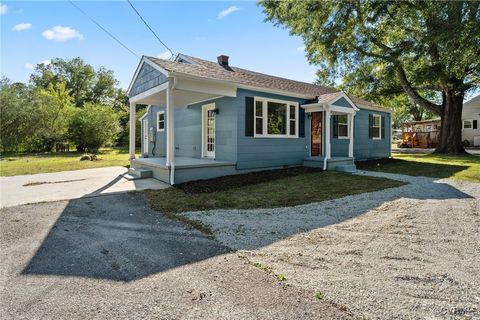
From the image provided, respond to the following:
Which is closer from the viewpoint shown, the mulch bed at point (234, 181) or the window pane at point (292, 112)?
the mulch bed at point (234, 181)

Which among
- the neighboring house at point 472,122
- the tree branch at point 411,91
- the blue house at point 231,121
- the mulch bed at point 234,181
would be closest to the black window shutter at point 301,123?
the blue house at point 231,121

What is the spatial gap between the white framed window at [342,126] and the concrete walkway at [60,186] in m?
8.32

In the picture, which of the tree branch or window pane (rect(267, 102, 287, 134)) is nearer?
window pane (rect(267, 102, 287, 134))

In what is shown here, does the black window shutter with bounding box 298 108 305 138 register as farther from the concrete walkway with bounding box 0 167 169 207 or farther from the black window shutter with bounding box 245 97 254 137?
the concrete walkway with bounding box 0 167 169 207

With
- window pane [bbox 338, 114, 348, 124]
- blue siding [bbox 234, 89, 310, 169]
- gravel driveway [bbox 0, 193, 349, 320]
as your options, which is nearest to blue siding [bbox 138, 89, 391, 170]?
blue siding [bbox 234, 89, 310, 169]

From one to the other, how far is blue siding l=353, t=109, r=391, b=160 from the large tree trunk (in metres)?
5.79

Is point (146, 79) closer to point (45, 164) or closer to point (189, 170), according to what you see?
point (189, 170)

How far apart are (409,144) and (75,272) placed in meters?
29.9

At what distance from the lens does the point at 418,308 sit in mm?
2281

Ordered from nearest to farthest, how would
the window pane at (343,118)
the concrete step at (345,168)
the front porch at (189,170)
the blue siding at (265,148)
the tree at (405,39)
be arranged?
1. the front porch at (189,170)
2. the blue siding at (265,148)
3. the concrete step at (345,168)
4. the window pane at (343,118)
5. the tree at (405,39)

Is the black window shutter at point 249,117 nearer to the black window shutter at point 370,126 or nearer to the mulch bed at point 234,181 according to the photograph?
the mulch bed at point 234,181

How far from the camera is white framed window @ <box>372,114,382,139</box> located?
14744mm

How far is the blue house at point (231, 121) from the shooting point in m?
8.32

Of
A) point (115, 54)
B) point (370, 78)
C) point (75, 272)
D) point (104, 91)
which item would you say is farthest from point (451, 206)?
point (104, 91)
